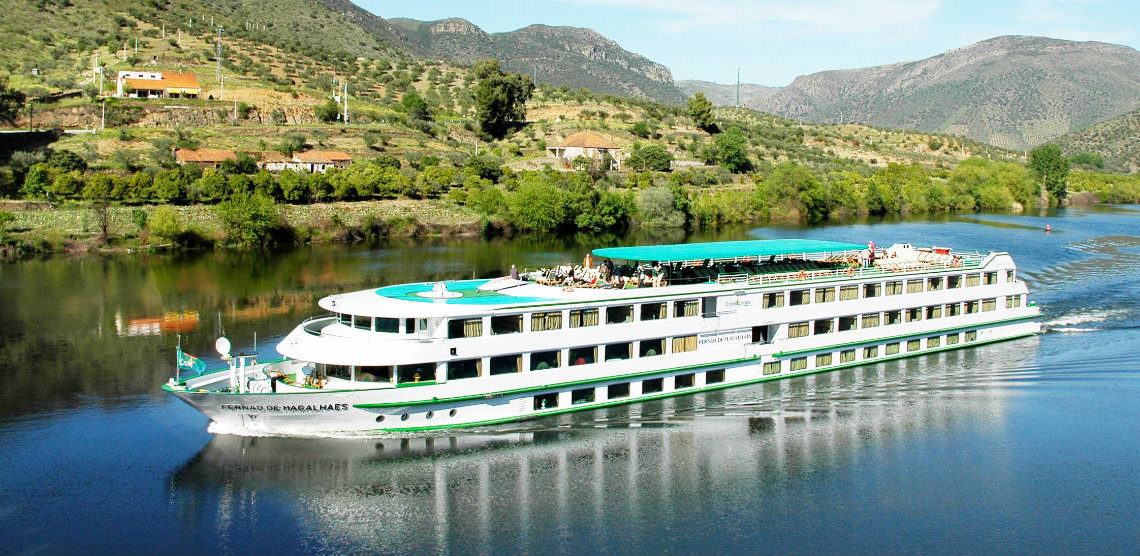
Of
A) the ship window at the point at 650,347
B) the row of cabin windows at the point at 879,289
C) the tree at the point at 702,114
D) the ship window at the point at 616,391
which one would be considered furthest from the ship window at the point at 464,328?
the tree at the point at 702,114

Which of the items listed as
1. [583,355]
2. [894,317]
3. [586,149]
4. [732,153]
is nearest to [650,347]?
[583,355]

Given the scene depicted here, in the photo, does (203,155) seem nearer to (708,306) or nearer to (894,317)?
(708,306)

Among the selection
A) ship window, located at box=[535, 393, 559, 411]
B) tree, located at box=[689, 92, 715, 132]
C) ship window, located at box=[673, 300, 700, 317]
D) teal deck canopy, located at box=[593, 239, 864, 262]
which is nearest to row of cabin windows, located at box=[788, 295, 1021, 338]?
teal deck canopy, located at box=[593, 239, 864, 262]

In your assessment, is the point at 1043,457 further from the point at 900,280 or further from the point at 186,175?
the point at 186,175

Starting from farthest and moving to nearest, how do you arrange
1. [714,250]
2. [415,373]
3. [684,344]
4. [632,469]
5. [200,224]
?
[200,224] < [714,250] < [684,344] < [415,373] < [632,469]

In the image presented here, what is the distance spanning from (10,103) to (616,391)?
6712 centimetres

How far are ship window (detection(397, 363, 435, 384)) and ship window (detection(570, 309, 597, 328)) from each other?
3.67m

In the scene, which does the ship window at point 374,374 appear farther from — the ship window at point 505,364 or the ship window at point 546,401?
the ship window at point 546,401

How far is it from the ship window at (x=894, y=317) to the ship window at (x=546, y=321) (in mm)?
11632

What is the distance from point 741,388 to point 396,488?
10.4 metres

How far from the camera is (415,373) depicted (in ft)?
67.1

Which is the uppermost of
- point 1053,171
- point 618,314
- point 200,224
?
point 1053,171

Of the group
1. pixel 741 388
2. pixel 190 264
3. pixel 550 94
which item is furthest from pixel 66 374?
pixel 550 94

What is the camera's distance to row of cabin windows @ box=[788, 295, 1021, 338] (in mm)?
26266
